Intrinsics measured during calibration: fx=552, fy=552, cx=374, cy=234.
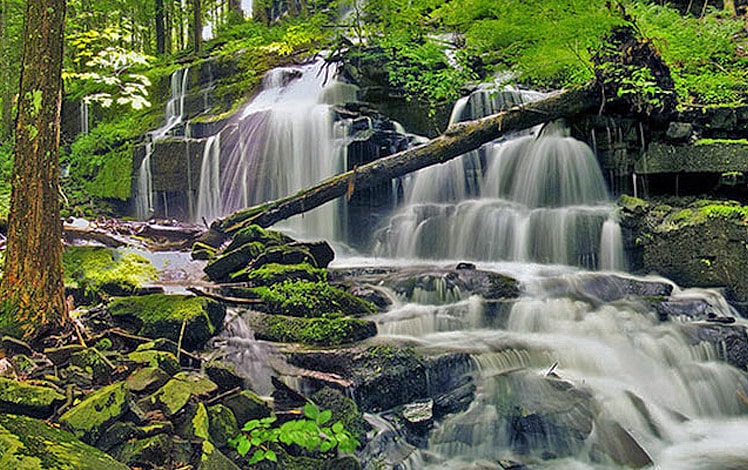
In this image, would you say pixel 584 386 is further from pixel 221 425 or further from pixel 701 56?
pixel 701 56

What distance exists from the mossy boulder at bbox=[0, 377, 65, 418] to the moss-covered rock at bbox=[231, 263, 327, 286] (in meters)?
3.19

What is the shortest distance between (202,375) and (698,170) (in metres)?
7.39

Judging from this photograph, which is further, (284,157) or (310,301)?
(284,157)

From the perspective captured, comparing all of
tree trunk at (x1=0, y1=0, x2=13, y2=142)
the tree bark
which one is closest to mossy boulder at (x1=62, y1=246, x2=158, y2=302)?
the tree bark

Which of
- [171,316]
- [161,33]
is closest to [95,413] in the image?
[171,316]

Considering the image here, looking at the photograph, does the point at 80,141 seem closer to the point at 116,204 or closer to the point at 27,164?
the point at 116,204

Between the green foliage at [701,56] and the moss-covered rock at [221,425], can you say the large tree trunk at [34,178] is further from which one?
the green foliage at [701,56]

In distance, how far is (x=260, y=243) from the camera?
7762 mm

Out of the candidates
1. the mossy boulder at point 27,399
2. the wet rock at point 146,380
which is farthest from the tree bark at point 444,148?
the mossy boulder at point 27,399

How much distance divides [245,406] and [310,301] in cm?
220

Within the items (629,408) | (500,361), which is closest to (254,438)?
(500,361)

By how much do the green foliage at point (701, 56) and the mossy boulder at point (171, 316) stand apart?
24.5ft

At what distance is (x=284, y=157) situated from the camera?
1207cm

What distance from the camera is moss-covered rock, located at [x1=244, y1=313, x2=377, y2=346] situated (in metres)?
5.45
